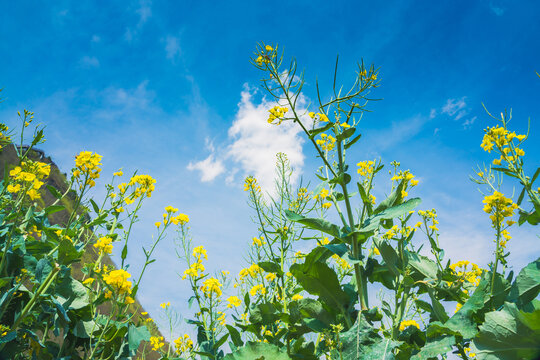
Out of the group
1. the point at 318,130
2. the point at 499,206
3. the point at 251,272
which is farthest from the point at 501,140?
the point at 251,272

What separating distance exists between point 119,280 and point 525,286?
1.68m

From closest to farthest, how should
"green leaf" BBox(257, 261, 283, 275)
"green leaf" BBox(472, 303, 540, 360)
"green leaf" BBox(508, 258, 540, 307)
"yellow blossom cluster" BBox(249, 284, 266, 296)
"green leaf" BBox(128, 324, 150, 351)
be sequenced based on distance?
"green leaf" BBox(472, 303, 540, 360) → "green leaf" BBox(508, 258, 540, 307) → "green leaf" BBox(128, 324, 150, 351) → "green leaf" BBox(257, 261, 283, 275) → "yellow blossom cluster" BBox(249, 284, 266, 296)

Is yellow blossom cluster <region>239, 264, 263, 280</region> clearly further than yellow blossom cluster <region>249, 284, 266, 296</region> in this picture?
Yes

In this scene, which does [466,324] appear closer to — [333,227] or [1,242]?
[333,227]

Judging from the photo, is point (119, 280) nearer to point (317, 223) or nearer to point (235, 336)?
point (235, 336)

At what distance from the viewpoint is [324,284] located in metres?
1.52

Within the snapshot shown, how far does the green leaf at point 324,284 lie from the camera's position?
151 centimetres

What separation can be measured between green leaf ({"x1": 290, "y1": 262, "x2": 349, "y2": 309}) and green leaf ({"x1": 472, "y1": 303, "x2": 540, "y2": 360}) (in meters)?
0.53

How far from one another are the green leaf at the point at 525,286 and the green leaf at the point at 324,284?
689 millimetres

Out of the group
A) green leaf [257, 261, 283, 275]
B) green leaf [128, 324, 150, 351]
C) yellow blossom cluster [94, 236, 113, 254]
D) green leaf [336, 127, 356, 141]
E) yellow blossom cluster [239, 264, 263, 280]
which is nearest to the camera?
green leaf [336, 127, 356, 141]

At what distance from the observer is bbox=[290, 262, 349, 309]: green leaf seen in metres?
1.51

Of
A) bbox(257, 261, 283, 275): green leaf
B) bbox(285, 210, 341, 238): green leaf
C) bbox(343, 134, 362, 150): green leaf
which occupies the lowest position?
bbox(257, 261, 283, 275): green leaf

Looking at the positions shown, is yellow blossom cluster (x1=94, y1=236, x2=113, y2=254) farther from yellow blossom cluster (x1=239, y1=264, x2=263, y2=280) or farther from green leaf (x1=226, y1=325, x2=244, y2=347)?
yellow blossom cluster (x1=239, y1=264, x2=263, y2=280)

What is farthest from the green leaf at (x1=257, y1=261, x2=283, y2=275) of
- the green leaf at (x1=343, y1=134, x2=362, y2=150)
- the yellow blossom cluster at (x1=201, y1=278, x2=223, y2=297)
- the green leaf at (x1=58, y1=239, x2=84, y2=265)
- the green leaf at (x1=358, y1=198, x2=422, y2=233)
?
the green leaf at (x1=58, y1=239, x2=84, y2=265)
